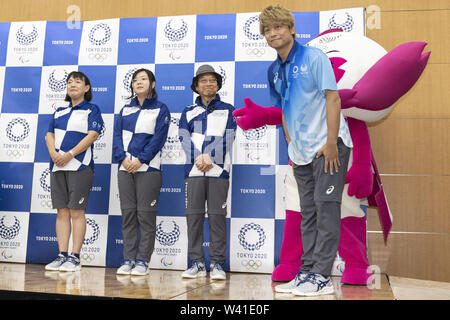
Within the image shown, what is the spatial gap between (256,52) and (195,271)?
64.4 inches

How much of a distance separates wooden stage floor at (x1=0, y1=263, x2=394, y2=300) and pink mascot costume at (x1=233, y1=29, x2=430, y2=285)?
18cm

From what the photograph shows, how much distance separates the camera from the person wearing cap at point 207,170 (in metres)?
2.91

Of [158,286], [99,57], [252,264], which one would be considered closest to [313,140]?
[158,286]

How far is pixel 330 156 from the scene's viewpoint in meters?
2.05

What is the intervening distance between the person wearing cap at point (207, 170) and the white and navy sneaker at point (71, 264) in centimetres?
76

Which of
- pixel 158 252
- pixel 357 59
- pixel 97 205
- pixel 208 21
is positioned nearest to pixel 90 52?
pixel 208 21

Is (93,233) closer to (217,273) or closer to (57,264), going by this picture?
(57,264)

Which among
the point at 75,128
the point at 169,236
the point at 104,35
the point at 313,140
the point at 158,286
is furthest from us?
the point at 104,35

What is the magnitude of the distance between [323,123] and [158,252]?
5.76 feet

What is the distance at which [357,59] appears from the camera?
2535 millimetres

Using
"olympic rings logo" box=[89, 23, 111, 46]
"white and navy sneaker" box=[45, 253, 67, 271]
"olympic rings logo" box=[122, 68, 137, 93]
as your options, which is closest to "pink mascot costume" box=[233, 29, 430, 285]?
"olympic rings logo" box=[122, 68, 137, 93]

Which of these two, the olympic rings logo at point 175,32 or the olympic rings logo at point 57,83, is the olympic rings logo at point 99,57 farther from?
the olympic rings logo at point 175,32

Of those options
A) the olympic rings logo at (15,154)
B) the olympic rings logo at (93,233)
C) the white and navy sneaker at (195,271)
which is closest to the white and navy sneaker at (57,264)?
the olympic rings logo at (93,233)
